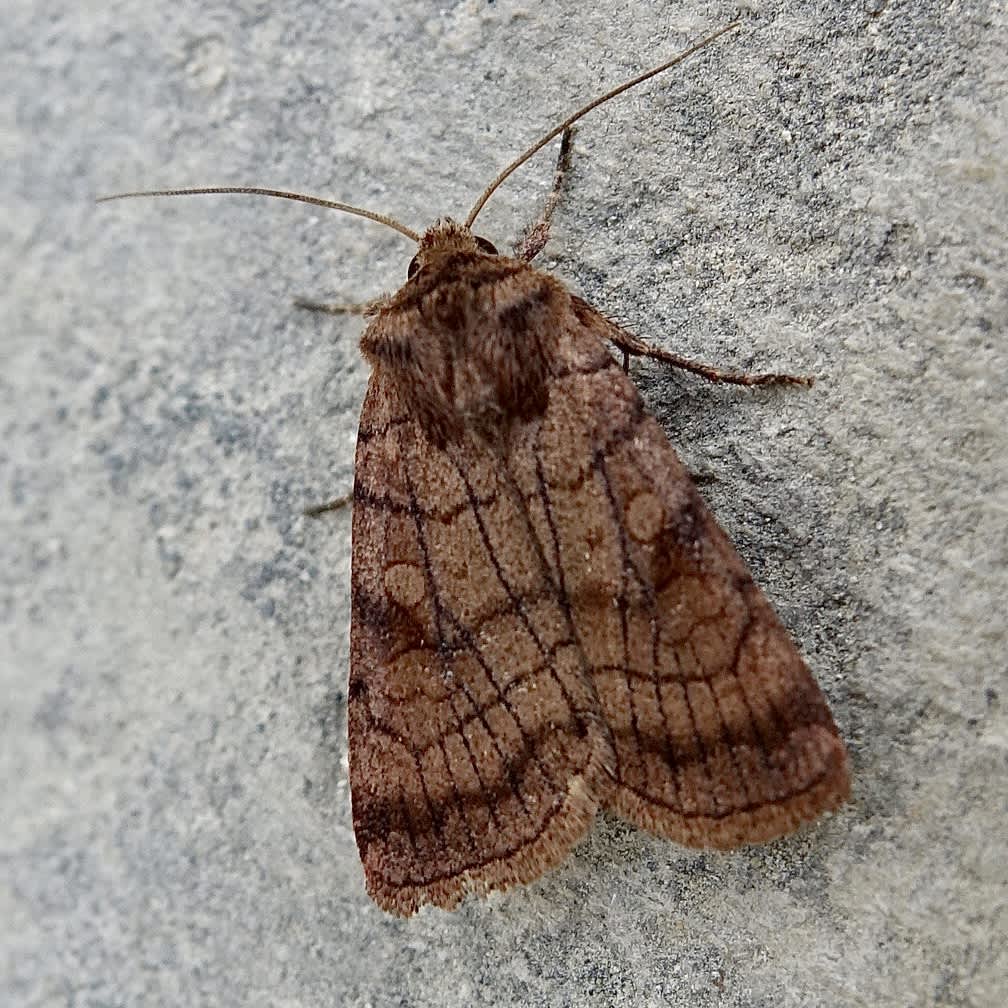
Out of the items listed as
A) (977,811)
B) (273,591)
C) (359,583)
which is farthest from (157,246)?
(977,811)

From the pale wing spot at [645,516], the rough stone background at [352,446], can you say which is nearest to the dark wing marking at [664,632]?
the pale wing spot at [645,516]

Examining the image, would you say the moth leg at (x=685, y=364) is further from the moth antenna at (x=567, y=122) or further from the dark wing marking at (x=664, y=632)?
the moth antenna at (x=567, y=122)

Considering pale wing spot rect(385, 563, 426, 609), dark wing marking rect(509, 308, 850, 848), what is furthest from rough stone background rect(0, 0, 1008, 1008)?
pale wing spot rect(385, 563, 426, 609)

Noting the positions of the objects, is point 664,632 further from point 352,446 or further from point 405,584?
point 352,446

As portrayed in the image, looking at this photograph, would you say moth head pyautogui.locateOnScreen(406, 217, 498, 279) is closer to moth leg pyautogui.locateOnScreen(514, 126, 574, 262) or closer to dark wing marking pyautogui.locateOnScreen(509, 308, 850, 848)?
moth leg pyautogui.locateOnScreen(514, 126, 574, 262)

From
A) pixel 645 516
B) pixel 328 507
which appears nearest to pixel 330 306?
pixel 328 507
